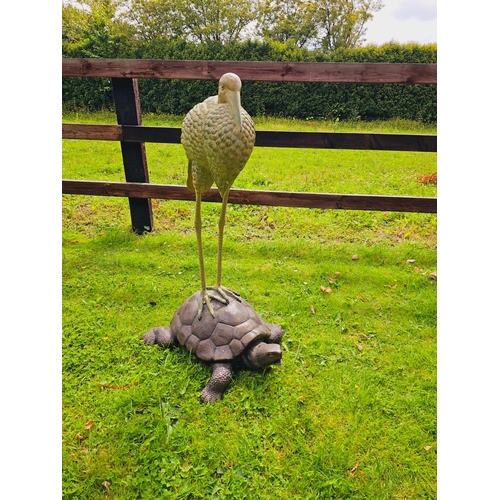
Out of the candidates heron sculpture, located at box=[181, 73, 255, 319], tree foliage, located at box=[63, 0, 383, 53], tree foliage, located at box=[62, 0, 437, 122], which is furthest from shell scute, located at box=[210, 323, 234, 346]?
tree foliage, located at box=[63, 0, 383, 53]

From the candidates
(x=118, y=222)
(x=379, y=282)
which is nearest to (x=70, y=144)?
(x=118, y=222)

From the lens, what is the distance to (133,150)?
375cm

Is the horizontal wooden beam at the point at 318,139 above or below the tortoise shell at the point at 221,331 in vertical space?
above

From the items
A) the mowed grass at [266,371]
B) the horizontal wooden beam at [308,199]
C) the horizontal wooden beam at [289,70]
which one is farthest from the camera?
the horizontal wooden beam at [308,199]

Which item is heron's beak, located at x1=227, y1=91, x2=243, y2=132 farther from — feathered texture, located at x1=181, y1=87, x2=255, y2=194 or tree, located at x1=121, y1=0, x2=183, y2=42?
tree, located at x1=121, y1=0, x2=183, y2=42

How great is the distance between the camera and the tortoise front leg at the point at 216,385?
83.1 inches

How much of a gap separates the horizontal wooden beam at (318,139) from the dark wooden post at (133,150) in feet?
0.50

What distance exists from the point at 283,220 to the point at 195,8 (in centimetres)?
990

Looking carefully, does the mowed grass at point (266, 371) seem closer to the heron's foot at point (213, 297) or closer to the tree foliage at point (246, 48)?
the heron's foot at point (213, 297)

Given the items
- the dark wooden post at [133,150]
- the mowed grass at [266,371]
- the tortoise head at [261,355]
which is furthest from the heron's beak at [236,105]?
the dark wooden post at [133,150]

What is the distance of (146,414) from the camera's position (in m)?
2.04

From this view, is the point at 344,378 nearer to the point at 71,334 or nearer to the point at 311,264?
the point at 311,264

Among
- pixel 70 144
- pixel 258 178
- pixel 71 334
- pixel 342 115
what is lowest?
pixel 71 334

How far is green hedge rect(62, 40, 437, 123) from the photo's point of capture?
986cm
